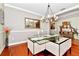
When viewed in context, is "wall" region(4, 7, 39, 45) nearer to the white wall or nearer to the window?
the window

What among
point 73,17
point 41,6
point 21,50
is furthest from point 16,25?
point 73,17

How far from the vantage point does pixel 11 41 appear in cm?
158

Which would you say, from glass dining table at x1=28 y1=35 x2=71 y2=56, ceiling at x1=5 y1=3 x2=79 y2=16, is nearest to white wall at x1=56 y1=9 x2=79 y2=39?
ceiling at x1=5 y1=3 x2=79 y2=16

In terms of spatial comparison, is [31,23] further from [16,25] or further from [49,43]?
[49,43]

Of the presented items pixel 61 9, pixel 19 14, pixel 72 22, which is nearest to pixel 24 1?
pixel 19 14

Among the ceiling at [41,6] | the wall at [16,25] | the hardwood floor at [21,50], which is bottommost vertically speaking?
the hardwood floor at [21,50]

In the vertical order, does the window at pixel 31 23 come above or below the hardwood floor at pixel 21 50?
above

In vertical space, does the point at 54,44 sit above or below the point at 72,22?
below

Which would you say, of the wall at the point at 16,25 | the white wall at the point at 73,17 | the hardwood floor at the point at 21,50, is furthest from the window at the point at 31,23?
the white wall at the point at 73,17

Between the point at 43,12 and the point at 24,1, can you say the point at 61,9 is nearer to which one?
the point at 43,12

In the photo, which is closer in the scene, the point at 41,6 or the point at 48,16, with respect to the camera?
the point at 41,6

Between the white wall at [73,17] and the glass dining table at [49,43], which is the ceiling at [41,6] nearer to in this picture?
the white wall at [73,17]

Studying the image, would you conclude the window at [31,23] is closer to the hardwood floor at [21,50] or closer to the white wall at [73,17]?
the hardwood floor at [21,50]

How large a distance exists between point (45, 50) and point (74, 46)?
1.91 feet
